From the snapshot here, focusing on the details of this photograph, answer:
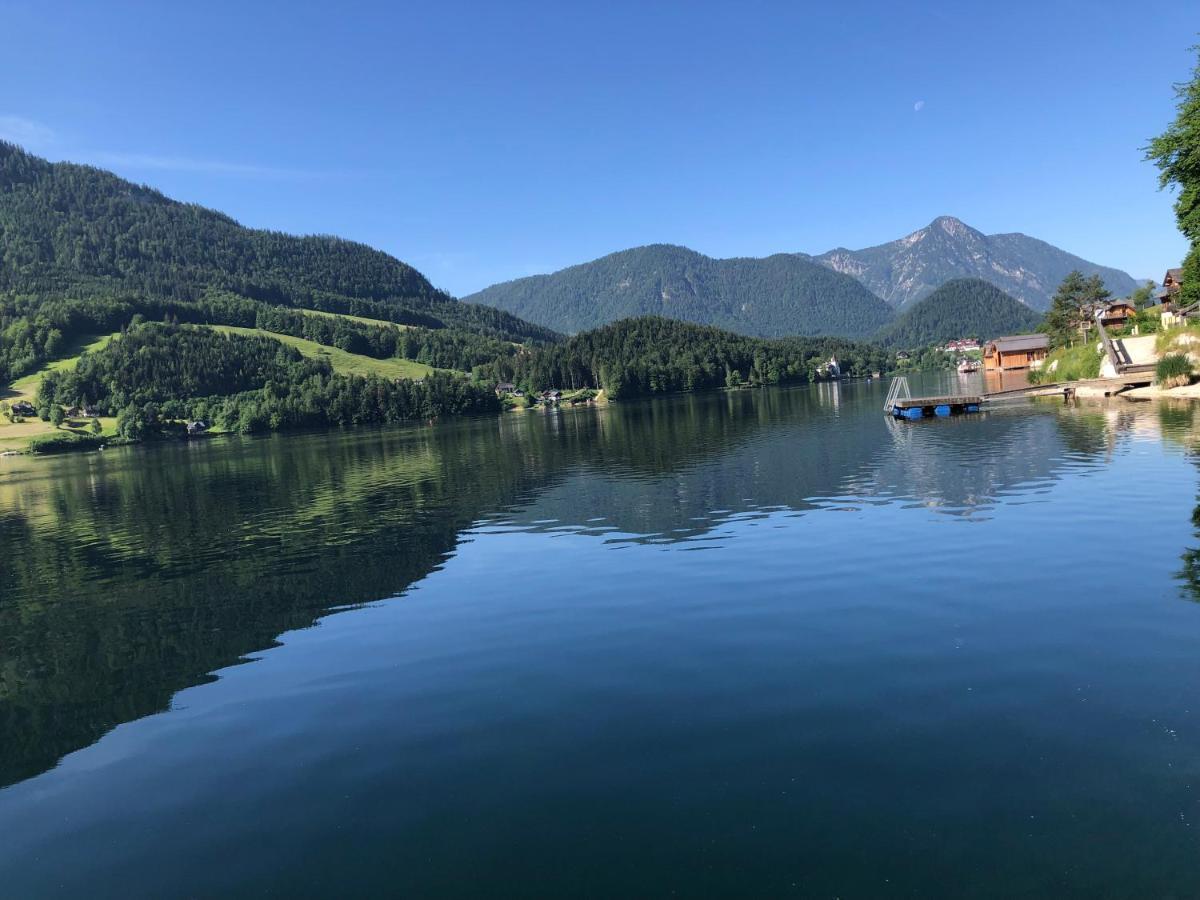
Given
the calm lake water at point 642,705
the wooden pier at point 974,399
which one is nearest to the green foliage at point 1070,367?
the wooden pier at point 974,399

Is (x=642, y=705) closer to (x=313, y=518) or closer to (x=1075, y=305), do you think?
(x=313, y=518)

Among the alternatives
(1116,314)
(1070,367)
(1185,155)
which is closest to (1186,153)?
(1185,155)

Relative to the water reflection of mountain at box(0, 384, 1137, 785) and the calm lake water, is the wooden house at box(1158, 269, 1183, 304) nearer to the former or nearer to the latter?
the water reflection of mountain at box(0, 384, 1137, 785)

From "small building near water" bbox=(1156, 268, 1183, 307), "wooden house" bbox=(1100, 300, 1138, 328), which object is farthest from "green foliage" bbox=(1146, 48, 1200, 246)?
"wooden house" bbox=(1100, 300, 1138, 328)

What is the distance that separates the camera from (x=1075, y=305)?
569ft

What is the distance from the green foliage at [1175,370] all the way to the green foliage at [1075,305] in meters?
75.0

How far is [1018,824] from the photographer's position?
12938 millimetres

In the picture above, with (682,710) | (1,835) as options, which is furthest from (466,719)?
(1,835)

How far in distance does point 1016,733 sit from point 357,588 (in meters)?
29.6

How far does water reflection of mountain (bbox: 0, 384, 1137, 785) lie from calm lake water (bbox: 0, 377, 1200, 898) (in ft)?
1.20

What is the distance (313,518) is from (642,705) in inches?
1862

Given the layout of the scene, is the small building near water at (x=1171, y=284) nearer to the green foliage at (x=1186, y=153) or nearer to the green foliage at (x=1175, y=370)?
the green foliage at (x=1175, y=370)

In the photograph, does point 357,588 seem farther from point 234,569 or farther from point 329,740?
point 329,740

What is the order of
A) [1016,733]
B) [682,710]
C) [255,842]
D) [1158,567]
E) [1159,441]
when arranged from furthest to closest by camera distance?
[1159,441]
[1158,567]
[682,710]
[1016,733]
[255,842]
